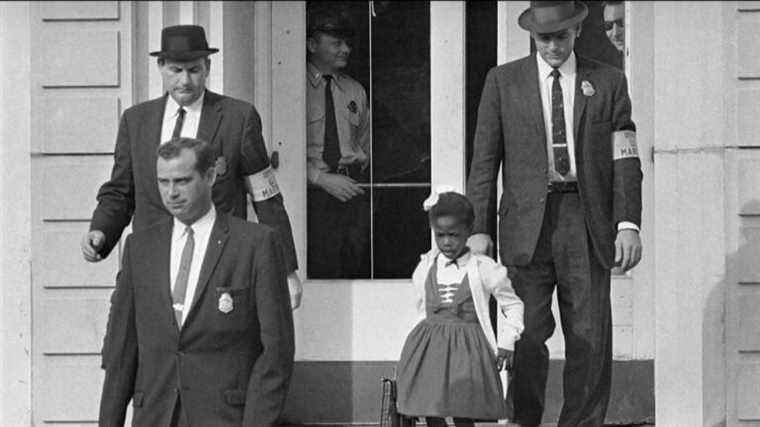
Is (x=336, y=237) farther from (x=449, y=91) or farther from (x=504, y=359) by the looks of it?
(x=504, y=359)

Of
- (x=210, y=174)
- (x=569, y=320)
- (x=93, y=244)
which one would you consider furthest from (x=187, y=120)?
(x=569, y=320)

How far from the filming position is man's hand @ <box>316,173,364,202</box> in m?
9.13

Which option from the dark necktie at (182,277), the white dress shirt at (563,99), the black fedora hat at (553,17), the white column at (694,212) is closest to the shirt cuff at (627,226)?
the white dress shirt at (563,99)

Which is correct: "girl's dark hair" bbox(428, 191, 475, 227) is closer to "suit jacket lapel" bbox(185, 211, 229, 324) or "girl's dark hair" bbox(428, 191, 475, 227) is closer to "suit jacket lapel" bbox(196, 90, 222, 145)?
"suit jacket lapel" bbox(196, 90, 222, 145)

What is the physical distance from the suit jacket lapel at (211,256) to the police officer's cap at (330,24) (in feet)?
10.4

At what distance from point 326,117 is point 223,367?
336 centimetres

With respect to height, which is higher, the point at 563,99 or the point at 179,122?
the point at 563,99

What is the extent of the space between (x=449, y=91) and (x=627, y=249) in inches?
82.8

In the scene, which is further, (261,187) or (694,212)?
(694,212)

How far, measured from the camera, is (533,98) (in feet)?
24.2

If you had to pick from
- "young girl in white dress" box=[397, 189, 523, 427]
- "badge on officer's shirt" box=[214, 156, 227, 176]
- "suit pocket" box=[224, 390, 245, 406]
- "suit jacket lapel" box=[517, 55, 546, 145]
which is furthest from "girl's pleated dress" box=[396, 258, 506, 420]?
"suit pocket" box=[224, 390, 245, 406]

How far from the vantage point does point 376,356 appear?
9.02 m

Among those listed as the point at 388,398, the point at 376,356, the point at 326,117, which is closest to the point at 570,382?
the point at 388,398

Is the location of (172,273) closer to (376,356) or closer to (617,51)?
(376,356)
